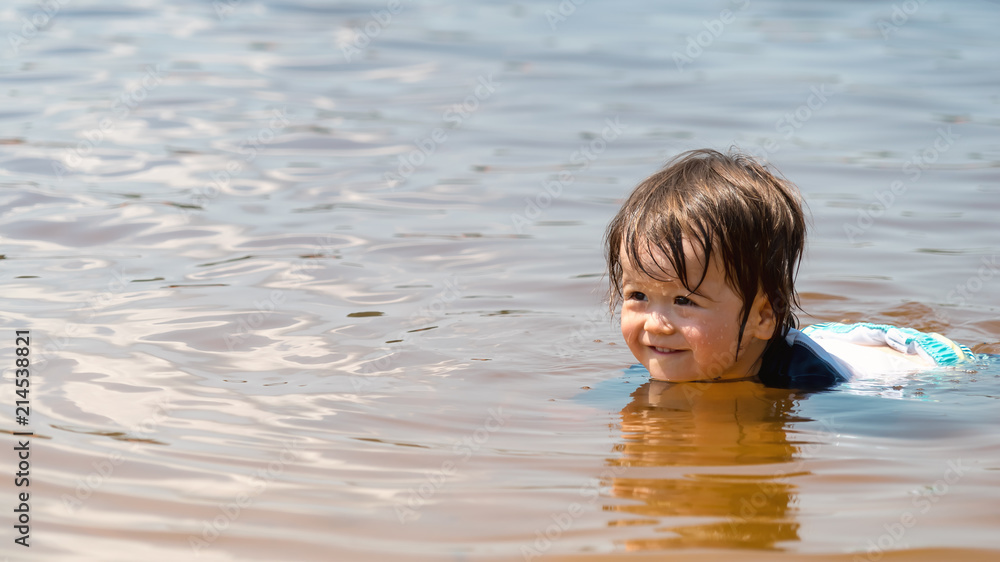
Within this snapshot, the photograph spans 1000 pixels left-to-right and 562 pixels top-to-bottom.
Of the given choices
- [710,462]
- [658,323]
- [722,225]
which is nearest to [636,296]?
[658,323]

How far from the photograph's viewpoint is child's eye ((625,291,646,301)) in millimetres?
3668

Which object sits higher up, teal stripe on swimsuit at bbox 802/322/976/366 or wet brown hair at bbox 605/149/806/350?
wet brown hair at bbox 605/149/806/350

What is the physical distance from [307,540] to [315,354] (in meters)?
1.76

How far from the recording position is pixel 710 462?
9.80 ft

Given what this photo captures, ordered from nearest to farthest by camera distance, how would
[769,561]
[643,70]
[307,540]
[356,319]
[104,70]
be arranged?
[769,561], [307,540], [356,319], [104,70], [643,70]

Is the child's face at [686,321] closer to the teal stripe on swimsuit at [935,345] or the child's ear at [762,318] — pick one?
A: the child's ear at [762,318]

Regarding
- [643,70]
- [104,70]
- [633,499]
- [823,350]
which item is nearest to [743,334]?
[823,350]

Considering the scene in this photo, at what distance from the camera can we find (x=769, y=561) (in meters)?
2.29

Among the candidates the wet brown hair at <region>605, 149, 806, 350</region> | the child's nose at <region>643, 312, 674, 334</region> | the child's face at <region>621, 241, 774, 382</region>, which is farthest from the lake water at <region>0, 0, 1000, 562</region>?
the wet brown hair at <region>605, 149, 806, 350</region>

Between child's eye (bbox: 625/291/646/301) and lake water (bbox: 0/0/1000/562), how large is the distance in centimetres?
39

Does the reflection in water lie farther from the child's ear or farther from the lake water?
the child's ear

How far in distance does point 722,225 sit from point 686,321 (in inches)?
14.0

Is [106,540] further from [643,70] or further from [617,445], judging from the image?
[643,70]

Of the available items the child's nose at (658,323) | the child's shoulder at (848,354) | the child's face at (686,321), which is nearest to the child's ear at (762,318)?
the child's face at (686,321)
